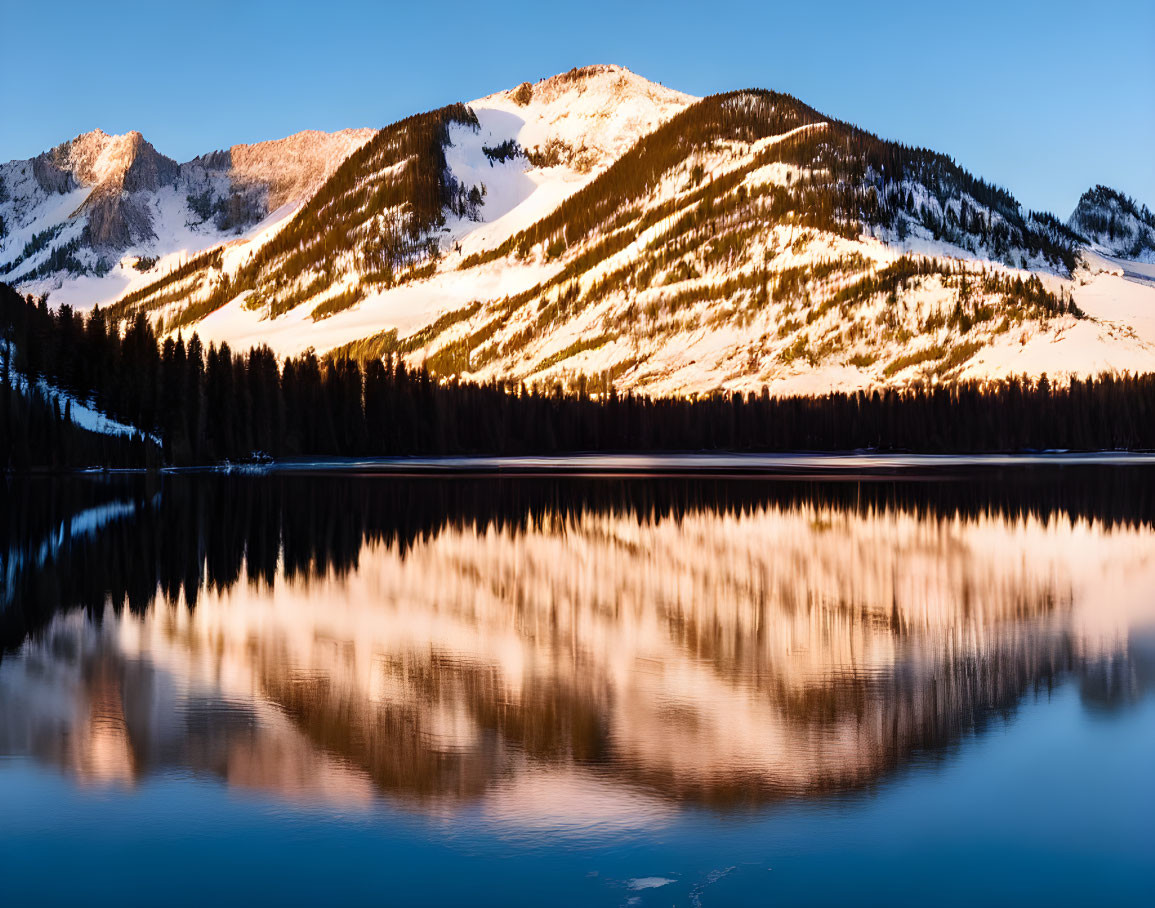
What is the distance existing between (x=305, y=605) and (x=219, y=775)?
1462 cm

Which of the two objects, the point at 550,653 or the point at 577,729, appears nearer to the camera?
the point at 577,729

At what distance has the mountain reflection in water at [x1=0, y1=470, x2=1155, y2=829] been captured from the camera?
55.7 ft

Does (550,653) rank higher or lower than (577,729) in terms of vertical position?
higher

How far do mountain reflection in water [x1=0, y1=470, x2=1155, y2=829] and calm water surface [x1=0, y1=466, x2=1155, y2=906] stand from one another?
0.10 metres

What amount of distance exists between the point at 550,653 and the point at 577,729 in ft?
19.9

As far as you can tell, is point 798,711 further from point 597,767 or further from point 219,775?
point 219,775

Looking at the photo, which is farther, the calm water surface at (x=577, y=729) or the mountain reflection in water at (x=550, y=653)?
the mountain reflection in water at (x=550, y=653)

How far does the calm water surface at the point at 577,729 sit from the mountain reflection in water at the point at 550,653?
0.33 ft

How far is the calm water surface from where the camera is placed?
1339cm

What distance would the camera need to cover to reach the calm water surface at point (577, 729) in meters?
13.4

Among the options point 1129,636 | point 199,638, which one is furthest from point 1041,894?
point 199,638

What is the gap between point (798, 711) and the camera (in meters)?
19.9

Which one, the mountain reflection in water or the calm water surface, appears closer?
the calm water surface

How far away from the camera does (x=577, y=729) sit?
18.7 meters
